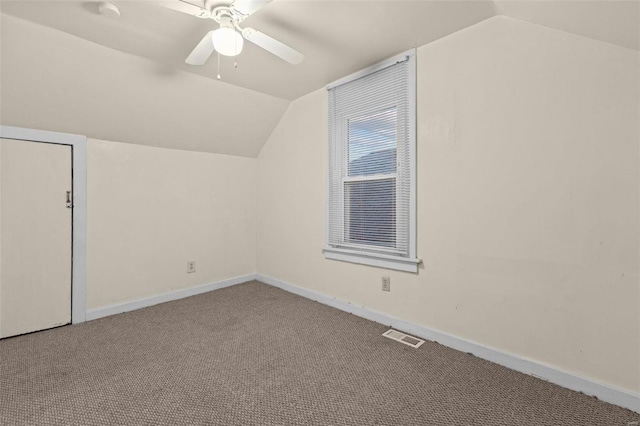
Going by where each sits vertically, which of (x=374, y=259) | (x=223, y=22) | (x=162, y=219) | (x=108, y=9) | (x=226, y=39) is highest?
(x=108, y=9)

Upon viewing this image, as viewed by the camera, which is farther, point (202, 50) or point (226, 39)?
point (202, 50)

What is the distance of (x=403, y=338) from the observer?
2.41 m

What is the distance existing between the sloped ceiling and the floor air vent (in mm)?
2146

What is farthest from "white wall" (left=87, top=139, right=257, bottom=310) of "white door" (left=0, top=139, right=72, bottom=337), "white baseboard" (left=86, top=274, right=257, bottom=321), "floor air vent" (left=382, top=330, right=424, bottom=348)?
"floor air vent" (left=382, top=330, right=424, bottom=348)

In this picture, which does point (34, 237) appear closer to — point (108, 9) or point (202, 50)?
point (108, 9)

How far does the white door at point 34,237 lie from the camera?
95.7 inches

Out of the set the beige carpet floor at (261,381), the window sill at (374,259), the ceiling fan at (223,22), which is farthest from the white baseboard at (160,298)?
the ceiling fan at (223,22)

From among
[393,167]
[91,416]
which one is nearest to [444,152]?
[393,167]

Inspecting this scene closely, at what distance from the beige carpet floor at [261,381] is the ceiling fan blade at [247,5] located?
6.69 feet

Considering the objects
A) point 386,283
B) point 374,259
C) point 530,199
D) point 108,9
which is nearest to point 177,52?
point 108,9

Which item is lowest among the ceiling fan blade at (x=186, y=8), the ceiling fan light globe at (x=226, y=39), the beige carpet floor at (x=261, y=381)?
the beige carpet floor at (x=261, y=381)

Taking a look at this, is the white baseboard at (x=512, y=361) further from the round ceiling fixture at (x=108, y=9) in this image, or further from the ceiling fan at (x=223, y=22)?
the round ceiling fixture at (x=108, y=9)

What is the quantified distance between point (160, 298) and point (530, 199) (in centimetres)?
342

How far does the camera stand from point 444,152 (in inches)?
90.7
